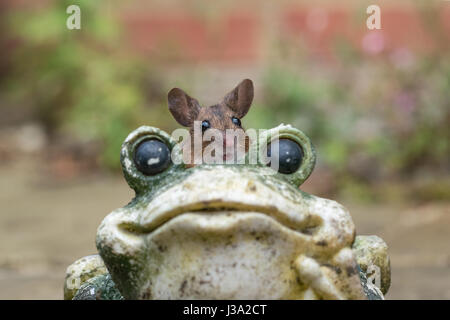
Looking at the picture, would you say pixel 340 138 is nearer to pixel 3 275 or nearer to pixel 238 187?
pixel 3 275

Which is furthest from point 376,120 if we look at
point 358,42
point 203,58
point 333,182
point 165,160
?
point 165,160

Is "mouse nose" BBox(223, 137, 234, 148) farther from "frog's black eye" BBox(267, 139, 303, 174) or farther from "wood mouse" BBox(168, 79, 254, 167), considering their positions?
"frog's black eye" BBox(267, 139, 303, 174)

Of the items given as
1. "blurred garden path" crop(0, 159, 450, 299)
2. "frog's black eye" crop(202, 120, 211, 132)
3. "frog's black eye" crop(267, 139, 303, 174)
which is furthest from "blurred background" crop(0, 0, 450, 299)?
"frog's black eye" crop(267, 139, 303, 174)

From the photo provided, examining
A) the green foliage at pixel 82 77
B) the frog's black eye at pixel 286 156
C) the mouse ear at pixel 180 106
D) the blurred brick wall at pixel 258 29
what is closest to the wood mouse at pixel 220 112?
the mouse ear at pixel 180 106

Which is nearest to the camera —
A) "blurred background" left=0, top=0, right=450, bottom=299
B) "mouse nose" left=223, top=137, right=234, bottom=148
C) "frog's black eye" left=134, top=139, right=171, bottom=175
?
"frog's black eye" left=134, top=139, right=171, bottom=175

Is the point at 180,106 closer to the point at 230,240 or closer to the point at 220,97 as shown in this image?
the point at 230,240

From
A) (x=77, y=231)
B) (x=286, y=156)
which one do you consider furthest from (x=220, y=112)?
(x=77, y=231)

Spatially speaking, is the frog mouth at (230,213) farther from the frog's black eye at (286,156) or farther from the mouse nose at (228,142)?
the mouse nose at (228,142)
